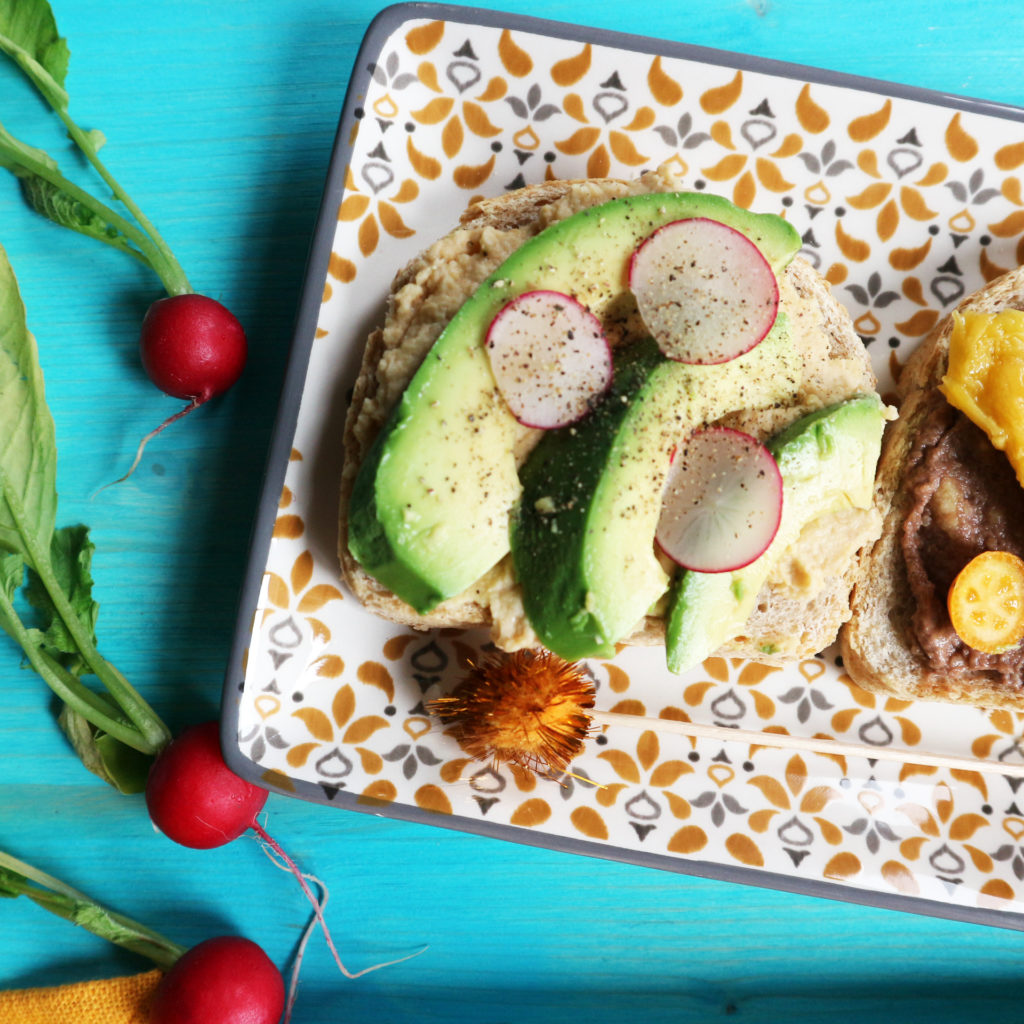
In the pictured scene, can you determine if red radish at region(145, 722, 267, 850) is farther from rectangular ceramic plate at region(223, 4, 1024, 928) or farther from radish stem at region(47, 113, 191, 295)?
radish stem at region(47, 113, 191, 295)

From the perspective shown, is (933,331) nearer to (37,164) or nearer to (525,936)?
(525,936)

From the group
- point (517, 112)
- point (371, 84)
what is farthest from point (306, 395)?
point (517, 112)

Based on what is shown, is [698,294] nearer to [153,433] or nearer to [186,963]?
[153,433]

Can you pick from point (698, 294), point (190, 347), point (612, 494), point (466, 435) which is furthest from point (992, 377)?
point (190, 347)

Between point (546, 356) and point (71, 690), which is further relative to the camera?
point (71, 690)

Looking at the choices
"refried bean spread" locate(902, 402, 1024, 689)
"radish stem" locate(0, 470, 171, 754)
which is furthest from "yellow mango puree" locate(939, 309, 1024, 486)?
"radish stem" locate(0, 470, 171, 754)
